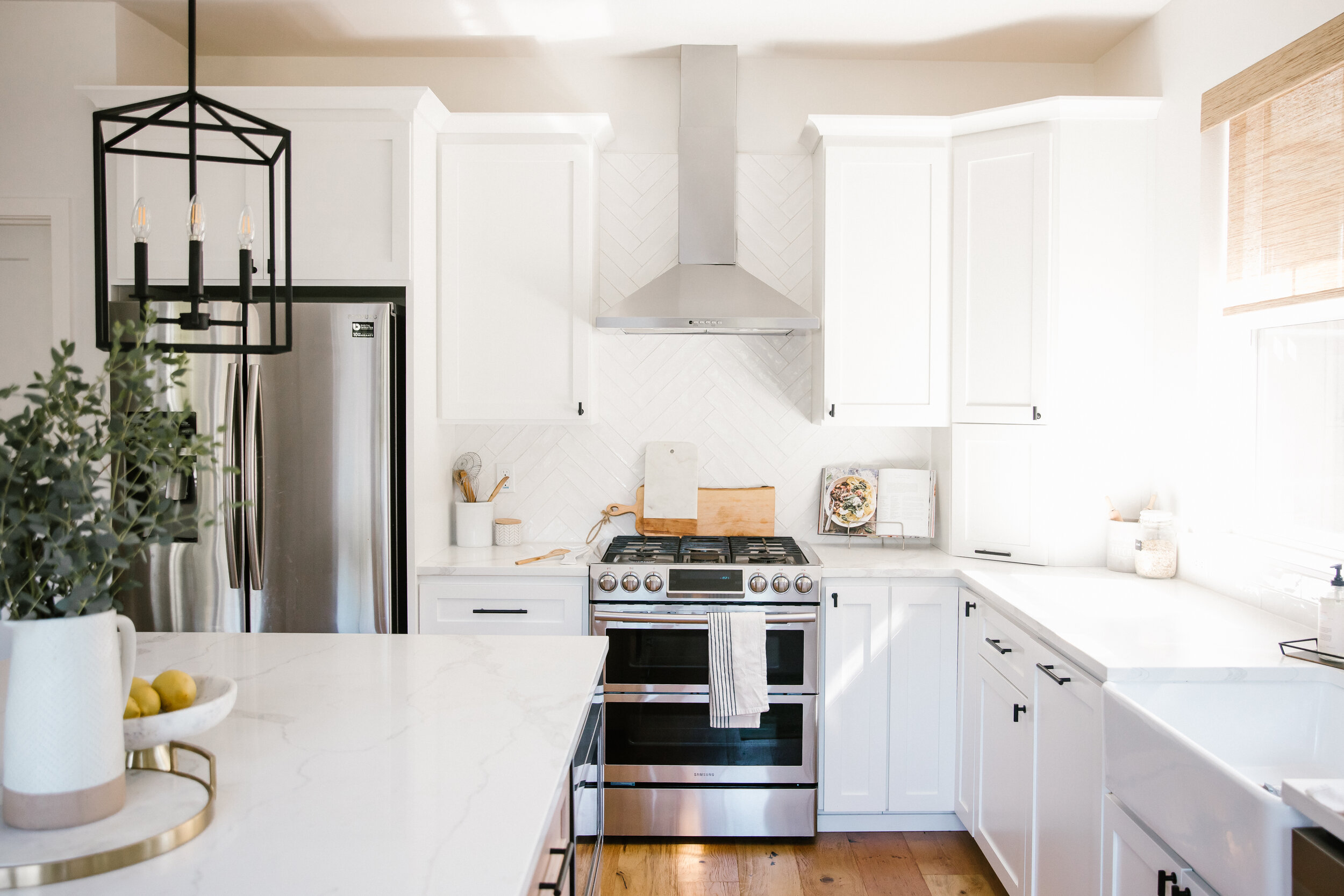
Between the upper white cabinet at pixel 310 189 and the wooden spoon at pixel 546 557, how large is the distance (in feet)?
3.53

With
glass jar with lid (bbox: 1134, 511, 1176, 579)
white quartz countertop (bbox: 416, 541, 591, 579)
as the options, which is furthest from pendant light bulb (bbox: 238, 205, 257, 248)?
glass jar with lid (bbox: 1134, 511, 1176, 579)

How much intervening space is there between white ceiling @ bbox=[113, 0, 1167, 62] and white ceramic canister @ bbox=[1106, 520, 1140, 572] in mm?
1808

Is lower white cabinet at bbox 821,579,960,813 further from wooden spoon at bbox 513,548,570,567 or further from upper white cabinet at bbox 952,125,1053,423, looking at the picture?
wooden spoon at bbox 513,548,570,567

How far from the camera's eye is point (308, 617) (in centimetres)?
275

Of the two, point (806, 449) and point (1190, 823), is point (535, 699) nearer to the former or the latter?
point (1190, 823)

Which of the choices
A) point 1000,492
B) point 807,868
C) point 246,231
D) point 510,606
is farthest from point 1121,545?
point 246,231

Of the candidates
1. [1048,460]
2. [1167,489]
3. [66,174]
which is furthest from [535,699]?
[66,174]

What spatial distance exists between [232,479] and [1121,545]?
300 cm

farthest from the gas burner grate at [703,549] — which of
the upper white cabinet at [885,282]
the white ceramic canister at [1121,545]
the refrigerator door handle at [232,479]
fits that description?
the refrigerator door handle at [232,479]

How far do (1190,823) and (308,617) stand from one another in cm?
250

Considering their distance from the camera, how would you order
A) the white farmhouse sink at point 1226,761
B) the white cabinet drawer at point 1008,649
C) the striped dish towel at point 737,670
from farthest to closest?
the striped dish towel at point 737,670, the white cabinet drawer at point 1008,649, the white farmhouse sink at point 1226,761

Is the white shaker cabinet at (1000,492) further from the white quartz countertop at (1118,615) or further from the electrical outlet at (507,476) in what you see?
the electrical outlet at (507,476)

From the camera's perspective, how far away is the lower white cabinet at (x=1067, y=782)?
73.0 inches

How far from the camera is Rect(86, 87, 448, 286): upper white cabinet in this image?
2.82 metres
